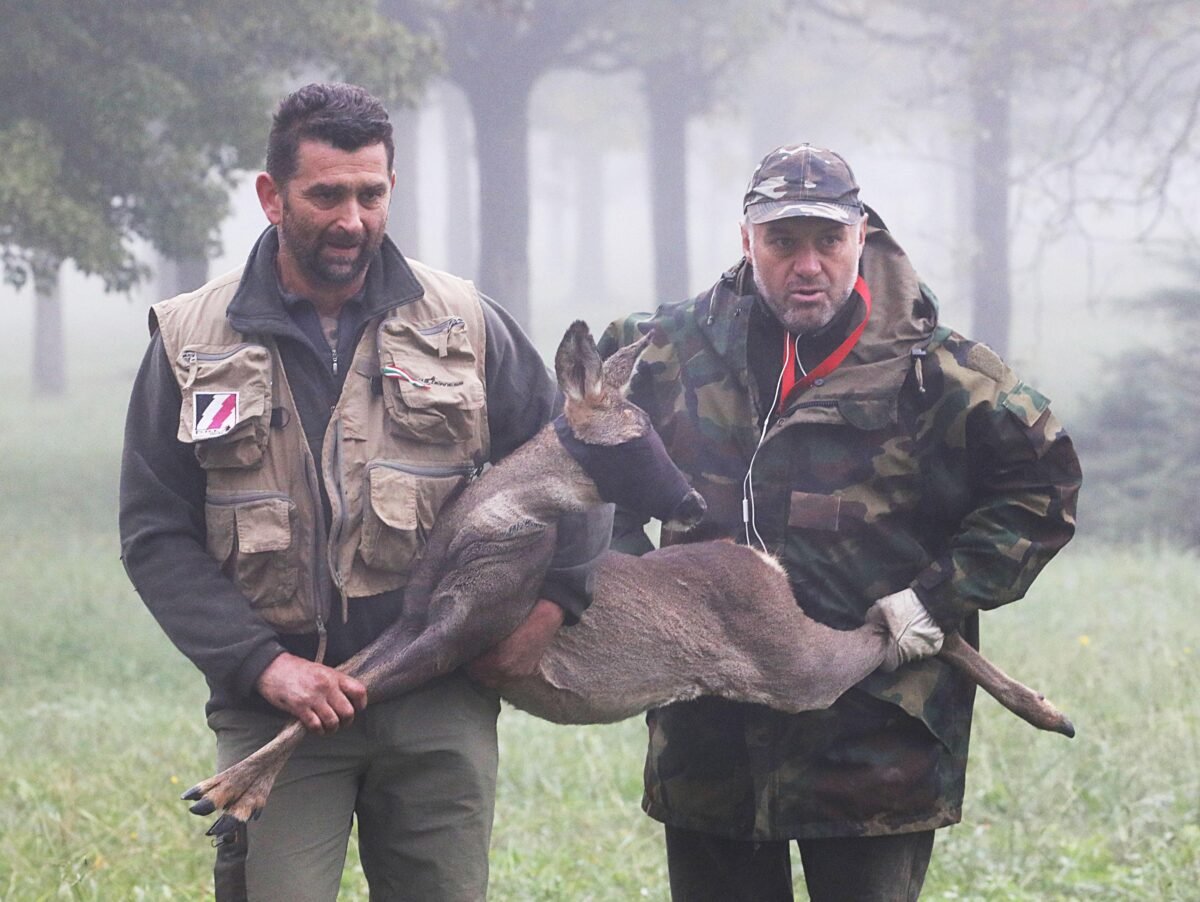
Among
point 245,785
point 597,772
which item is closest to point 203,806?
point 245,785

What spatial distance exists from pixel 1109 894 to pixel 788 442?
284cm

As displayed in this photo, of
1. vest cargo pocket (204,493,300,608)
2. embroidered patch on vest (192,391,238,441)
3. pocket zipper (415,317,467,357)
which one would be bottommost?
vest cargo pocket (204,493,300,608)

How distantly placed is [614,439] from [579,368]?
0.19 metres

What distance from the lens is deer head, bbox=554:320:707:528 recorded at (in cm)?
374

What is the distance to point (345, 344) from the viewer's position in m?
3.66

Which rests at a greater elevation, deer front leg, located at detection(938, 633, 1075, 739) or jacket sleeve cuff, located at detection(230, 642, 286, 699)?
jacket sleeve cuff, located at detection(230, 642, 286, 699)

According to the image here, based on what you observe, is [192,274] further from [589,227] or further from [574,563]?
[589,227]

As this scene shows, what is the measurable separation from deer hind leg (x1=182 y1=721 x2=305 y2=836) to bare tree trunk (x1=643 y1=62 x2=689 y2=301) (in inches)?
851

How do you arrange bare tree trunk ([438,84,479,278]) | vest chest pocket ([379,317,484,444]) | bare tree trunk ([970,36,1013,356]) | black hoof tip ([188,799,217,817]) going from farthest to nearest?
bare tree trunk ([438,84,479,278]) → bare tree trunk ([970,36,1013,356]) → vest chest pocket ([379,317,484,444]) → black hoof tip ([188,799,217,817])

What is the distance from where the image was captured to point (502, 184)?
21.3 metres

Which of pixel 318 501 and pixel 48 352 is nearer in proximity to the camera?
pixel 318 501

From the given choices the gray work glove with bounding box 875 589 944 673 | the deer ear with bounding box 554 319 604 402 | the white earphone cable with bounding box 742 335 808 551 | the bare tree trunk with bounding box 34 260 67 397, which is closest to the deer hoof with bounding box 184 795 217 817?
the deer ear with bounding box 554 319 604 402


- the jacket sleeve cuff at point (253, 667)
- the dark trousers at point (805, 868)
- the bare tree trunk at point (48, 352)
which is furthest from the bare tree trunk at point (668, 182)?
the jacket sleeve cuff at point (253, 667)

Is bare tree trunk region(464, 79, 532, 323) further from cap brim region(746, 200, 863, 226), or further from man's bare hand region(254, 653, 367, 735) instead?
man's bare hand region(254, 653, 367, 735)
